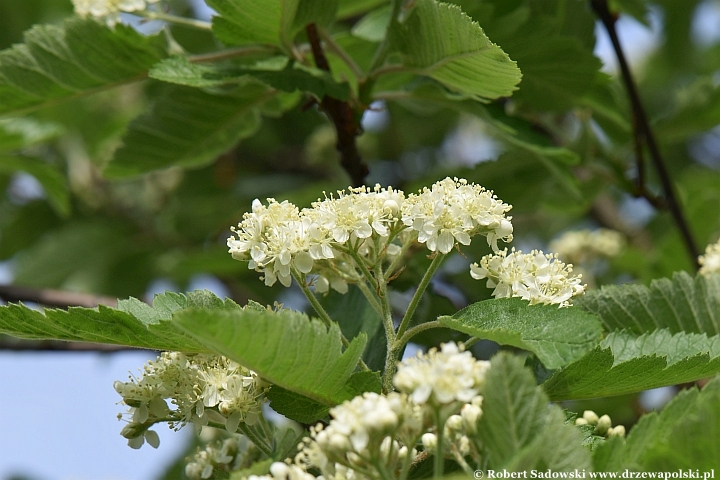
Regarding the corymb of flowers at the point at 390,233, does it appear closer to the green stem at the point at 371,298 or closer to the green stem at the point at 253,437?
the green stem at the point at 371,298

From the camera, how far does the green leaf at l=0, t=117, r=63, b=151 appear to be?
3545mm

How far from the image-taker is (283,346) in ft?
4.84

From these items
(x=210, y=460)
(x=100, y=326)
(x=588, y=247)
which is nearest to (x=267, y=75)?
(x=100, y=326)

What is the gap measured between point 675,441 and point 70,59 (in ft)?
6.38

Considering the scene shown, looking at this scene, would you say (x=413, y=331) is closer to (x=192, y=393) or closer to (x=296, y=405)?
(x=296, y=405)

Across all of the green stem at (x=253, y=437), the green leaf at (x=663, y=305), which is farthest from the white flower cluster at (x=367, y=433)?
the green leaf at (x=663, y=305)

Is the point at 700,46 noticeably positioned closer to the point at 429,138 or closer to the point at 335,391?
the point at 429,138

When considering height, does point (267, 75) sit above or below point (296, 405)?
above

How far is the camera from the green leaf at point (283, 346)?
4.52 feet

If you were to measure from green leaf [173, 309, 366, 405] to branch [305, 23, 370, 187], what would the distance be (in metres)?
1.06

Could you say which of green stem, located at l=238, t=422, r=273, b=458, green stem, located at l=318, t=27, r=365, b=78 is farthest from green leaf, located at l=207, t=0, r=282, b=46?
green stem, located at l=238, t=422, r=273, b=458

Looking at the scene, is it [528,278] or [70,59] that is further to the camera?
[70,59]

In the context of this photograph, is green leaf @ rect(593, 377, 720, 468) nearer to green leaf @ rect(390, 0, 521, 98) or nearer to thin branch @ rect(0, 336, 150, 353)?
green leaf @ rect(390, 0, 521, 98)

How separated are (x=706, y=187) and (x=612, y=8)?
127 centimetres
